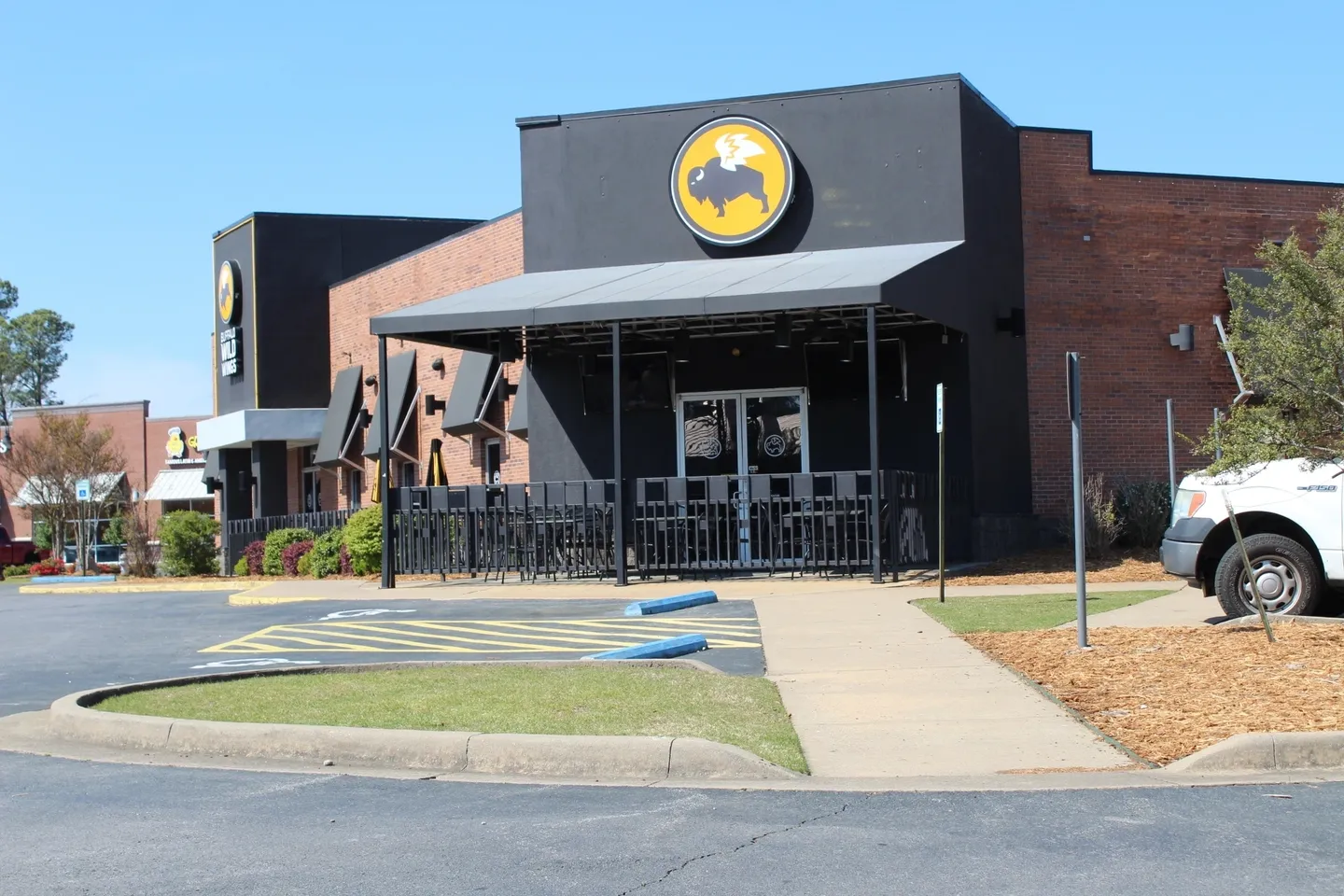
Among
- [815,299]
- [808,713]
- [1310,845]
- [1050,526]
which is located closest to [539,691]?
[808,713]

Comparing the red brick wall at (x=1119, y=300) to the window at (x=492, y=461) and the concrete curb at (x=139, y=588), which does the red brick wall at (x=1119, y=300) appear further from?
the concrete curb at (x=139, y=588)

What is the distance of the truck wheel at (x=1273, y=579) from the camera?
454 inches

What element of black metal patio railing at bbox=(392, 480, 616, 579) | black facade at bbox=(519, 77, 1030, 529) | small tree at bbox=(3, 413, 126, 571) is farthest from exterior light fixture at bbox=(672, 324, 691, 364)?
small tree at bbox=(3, 413, 126, 571)

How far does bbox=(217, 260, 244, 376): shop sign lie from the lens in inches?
1353

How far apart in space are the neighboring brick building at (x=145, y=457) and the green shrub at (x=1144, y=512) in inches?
1564

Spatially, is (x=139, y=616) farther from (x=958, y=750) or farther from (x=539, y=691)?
(x=958, y=750)

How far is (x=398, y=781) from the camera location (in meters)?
7.52

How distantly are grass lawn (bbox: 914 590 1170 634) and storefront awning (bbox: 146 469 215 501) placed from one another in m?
42.9

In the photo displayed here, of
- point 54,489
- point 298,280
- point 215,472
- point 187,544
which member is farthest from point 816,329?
point 54,489

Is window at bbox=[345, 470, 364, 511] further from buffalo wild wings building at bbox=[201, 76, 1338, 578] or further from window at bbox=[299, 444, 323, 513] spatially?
buffalo wild wings building at bbox=[201, 76, 1338, 578]

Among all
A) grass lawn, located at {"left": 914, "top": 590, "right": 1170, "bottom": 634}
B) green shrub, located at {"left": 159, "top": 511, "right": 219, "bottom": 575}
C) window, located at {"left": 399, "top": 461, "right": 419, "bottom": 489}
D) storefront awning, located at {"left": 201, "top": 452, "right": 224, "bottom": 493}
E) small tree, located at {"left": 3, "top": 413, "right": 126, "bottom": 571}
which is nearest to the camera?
grass lawn, located at {"left": 914, "top": 590, "right": 1170, "bottom": 634}

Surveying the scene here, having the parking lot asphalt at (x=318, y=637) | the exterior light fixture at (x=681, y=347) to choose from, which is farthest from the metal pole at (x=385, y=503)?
the exterior light fixture at (x=681, y=347)

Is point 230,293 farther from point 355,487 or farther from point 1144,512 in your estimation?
point 1144,512

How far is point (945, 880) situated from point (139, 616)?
1475 centimetres
